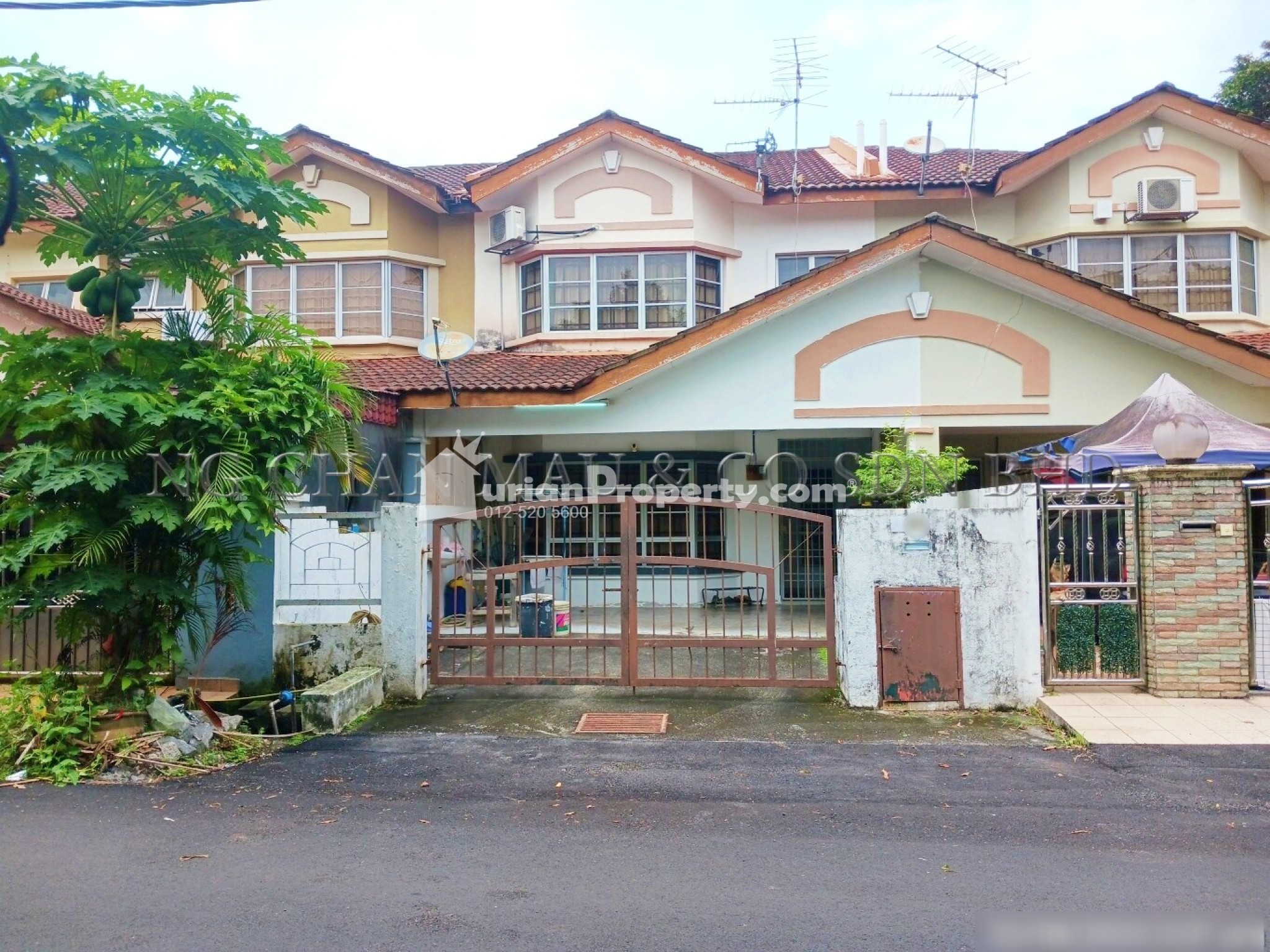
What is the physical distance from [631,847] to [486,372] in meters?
9.09

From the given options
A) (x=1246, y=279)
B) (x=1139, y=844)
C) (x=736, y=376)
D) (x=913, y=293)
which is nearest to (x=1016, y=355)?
(x=913, y=293)

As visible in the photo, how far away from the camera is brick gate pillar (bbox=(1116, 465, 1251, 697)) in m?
7.95

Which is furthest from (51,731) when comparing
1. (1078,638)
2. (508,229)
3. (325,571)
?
(508,229)

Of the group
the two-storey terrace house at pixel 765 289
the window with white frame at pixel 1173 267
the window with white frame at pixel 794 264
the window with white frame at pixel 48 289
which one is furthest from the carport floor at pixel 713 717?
the window with white frame at pixel 48 289

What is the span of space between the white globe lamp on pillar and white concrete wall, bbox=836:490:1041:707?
149 centimetres

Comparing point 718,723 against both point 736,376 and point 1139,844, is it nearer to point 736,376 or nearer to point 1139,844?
point 1139,844

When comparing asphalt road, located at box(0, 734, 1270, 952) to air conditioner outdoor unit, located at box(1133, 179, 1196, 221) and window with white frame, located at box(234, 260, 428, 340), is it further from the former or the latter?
air conditioner outdoor unit, located at box(1133, 179, 1196, 221)

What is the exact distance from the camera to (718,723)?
25.1 feet

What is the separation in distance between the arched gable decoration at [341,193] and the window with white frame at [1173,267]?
10954 millimetres

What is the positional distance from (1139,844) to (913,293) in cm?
840

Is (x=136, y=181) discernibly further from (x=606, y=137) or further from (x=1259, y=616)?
(x=1259, y=616)

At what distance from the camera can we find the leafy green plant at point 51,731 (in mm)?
6410

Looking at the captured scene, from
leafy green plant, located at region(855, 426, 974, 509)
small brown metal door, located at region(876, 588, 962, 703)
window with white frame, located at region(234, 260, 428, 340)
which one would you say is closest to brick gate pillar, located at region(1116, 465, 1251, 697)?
small brown metal door, located at region(876, 588, 962, 703)

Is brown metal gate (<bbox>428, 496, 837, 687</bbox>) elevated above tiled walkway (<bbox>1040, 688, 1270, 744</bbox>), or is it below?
above
